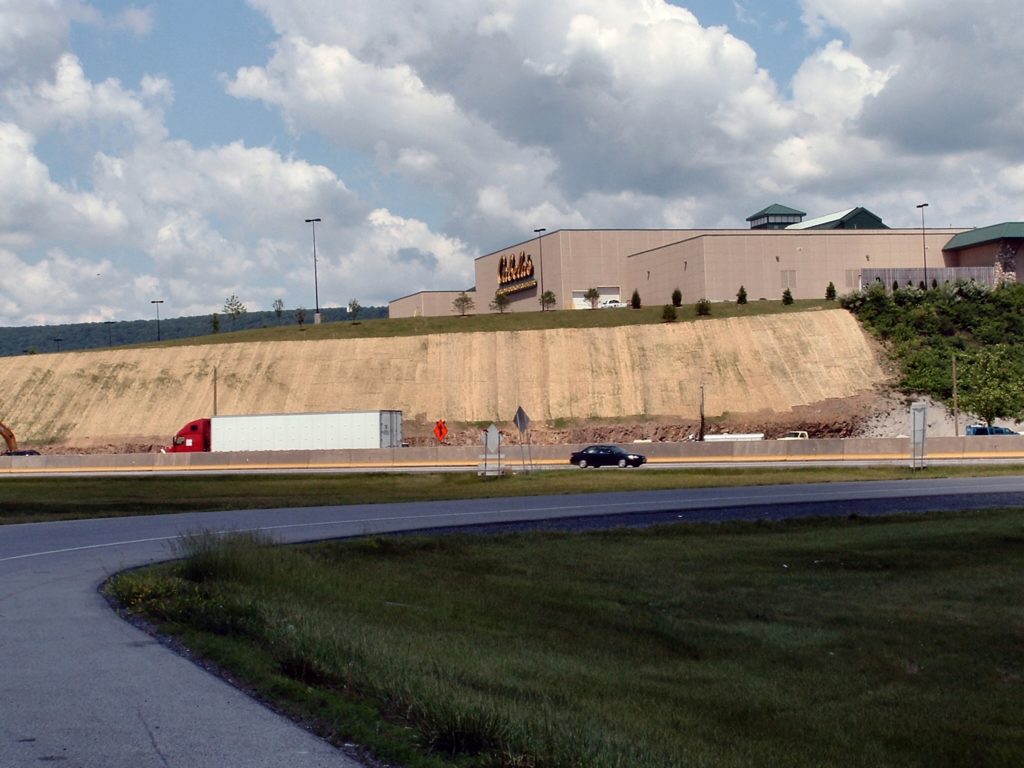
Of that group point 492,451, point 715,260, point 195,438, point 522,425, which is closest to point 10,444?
point 195,438

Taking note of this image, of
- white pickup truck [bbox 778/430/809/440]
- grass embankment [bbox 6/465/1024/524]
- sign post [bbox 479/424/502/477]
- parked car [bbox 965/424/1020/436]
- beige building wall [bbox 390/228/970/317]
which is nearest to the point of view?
grass embankment [bbox 6/465/1024/524]

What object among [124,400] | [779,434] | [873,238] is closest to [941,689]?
[779,434]

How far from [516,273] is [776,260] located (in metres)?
29.9

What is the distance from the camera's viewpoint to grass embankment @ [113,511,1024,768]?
8.12 meters

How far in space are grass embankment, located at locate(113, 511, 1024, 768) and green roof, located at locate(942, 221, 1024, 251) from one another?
90.1m

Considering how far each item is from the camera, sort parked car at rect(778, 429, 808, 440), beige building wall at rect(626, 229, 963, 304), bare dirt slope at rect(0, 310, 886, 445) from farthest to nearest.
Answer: beige building wall at rect(626, 229, 963, 304) → bare dirt slope at rect(0, 310, 886, 445) → parked car at rect(778, 429, 808, 440)

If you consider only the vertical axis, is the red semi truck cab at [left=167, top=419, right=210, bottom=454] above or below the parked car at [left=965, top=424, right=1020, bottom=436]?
above

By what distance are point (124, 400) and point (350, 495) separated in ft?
183

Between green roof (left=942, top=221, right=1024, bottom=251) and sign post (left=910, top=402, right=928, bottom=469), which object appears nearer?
sign post (left=910, top=402, right=928, bottom=469)

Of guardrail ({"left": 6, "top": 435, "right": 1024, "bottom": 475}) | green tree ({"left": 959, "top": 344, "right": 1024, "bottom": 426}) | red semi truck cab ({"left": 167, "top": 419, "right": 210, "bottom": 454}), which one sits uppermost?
green tree ({"left": 959, "top": 344, "right": 1024, "bottom": 426})

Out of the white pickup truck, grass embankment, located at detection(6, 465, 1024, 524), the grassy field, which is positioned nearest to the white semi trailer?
grass embankment, located at detection(6, 465, 1024, 524)

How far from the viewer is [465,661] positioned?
10719mm

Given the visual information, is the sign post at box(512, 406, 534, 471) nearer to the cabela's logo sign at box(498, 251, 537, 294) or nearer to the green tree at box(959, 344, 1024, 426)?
the green tree at box(959, 344, 1024, 426)

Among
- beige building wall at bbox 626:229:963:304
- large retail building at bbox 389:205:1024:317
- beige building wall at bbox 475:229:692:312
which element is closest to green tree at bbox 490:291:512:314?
large retail building at bbox 389:205:1024:317
